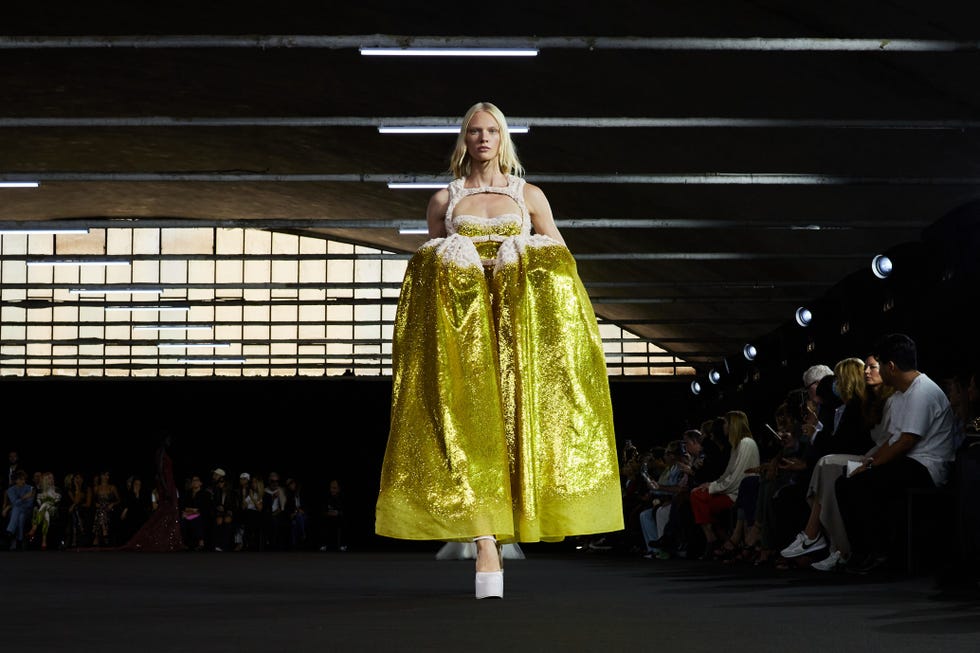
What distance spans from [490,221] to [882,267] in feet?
24.9

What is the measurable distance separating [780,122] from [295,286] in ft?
40.3

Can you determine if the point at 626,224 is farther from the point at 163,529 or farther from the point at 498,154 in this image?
the point at 498,154

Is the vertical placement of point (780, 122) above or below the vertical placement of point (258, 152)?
below

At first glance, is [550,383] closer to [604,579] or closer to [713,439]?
[604,579]

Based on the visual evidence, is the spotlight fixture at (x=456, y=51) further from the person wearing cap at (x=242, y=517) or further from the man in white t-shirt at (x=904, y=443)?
the person wearing cap at (x=242, y=517)

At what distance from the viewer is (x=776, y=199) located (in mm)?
15742

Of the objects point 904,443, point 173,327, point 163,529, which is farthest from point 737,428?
point 173,327

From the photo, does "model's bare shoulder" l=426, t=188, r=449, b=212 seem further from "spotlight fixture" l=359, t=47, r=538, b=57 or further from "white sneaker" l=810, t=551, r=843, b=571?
"spotlight fixture" l=359, t=47, r=538, b=57

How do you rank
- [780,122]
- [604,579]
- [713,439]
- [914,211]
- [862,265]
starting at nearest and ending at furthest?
[604,579], [713,439], [780,122], [914,211], [862,265]

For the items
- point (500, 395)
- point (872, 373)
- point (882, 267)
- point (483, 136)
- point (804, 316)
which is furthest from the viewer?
point (804, 316)

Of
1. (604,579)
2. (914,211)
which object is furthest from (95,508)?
(604,579)

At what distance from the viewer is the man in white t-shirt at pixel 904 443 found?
253 inches

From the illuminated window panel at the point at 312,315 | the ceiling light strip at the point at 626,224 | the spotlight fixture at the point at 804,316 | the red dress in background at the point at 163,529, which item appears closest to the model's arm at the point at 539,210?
the spotlight fixture at the point at 804,316

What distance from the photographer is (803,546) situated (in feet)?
24.9
